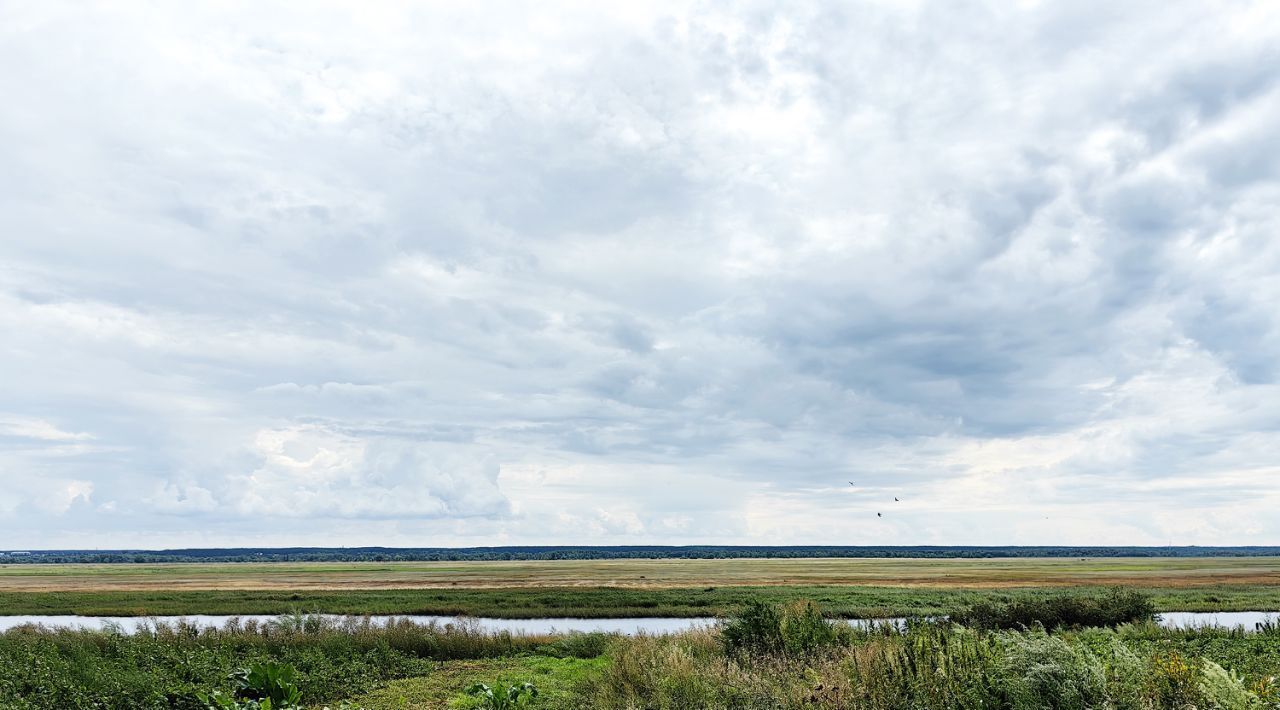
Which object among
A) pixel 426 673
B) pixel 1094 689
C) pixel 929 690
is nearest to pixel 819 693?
pixel 929 690

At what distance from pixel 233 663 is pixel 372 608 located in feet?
132

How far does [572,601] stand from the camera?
203 feet

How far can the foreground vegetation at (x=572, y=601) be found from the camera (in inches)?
2094

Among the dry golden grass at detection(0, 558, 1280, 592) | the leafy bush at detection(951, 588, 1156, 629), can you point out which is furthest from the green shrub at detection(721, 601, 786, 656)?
the dry golden grass at detection(0, 558, 1280, 592)

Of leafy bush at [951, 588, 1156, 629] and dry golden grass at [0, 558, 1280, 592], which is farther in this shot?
dry golden grass at [0, 558, 1280, 592]

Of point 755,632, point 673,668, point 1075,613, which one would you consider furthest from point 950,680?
point 1075,613

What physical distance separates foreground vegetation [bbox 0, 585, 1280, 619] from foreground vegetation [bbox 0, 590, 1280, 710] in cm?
2489

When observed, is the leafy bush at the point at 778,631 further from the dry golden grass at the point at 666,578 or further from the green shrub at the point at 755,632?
the dry golden grass at the point at 666,578

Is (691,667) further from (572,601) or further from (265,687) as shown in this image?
(572,601)

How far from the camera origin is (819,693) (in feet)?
33.9

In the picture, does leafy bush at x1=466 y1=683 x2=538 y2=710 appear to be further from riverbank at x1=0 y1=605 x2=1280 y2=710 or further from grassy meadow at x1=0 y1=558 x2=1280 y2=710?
riverbank at x1=0 y1=605 x2=1280 y2=710

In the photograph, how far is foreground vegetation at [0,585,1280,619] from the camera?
174 ft

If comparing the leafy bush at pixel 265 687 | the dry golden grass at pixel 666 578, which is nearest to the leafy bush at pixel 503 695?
the leafy bush at pixel 265 687

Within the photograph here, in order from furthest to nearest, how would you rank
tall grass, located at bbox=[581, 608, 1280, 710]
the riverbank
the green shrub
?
the green shrub → the riverbank → tall grass, located at bbox=[581, 608, 1280, 710]
